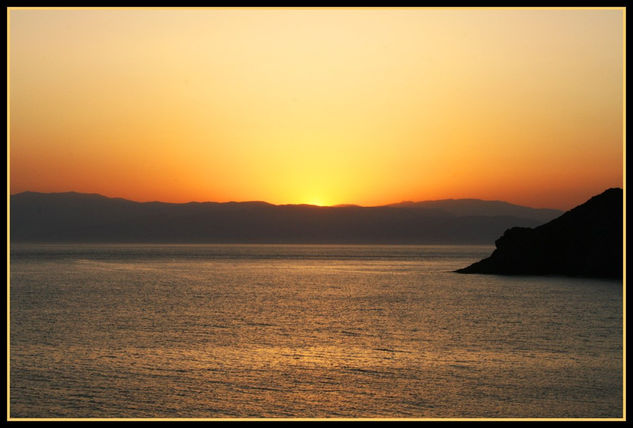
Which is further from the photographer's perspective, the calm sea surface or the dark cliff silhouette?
the dark cliff silhouette

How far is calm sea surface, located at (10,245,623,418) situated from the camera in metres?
28.6

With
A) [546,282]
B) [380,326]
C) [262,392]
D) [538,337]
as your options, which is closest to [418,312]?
[380,326]

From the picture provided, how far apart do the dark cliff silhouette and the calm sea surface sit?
80.0 ft

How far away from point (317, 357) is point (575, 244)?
7678 centimetres

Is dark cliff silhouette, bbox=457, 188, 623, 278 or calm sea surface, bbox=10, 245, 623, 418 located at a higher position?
dark cliff silhouette, bbox=457, 188, 623, 278

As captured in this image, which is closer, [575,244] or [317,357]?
[317,357]

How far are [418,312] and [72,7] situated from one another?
46642 mm

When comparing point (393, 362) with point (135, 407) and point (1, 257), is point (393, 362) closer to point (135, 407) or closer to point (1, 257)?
point (135, 407)

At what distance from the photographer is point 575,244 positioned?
341 feet

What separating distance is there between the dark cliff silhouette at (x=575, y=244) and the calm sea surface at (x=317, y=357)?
80.0 feet

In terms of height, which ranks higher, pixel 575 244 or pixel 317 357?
pixel 575 244

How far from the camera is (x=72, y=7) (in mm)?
21562

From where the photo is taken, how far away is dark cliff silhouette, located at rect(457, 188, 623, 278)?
97438mm

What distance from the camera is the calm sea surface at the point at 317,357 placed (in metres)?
28.6
